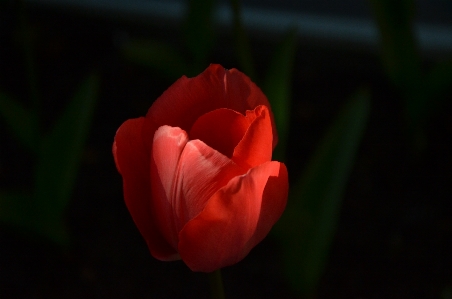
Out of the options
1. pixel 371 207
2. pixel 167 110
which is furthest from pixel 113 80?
pixel 167 110

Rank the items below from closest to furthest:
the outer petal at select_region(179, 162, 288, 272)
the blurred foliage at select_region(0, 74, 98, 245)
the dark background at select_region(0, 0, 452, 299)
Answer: the outer petal at select_region(179, 162, 288, 272) < the blurred foliage at select_region(0, 74, 98, 245) < the dark background at select_region(0, 0, 452, 299)

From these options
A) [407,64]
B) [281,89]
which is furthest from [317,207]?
[407,64]

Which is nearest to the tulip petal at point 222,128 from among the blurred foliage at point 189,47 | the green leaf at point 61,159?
the green leaf at point 61,159

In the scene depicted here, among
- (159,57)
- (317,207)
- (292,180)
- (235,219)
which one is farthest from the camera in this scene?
(292,180)

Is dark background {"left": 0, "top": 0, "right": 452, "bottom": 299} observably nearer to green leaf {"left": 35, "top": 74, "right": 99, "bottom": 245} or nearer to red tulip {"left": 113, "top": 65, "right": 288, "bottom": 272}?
green leaf {"left": 35, "top": 74, "right": 99, "bottom": 245}

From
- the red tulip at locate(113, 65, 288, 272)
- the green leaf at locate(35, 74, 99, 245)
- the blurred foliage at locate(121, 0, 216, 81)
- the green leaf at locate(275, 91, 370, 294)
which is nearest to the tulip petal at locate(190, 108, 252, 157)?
the red tulip at locate(113, 65, 288, 272)

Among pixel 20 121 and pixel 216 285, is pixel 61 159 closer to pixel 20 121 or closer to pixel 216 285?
pixel 20 121

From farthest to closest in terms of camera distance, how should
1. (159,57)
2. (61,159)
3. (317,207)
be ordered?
(159,57), (61,159), (317,207)
